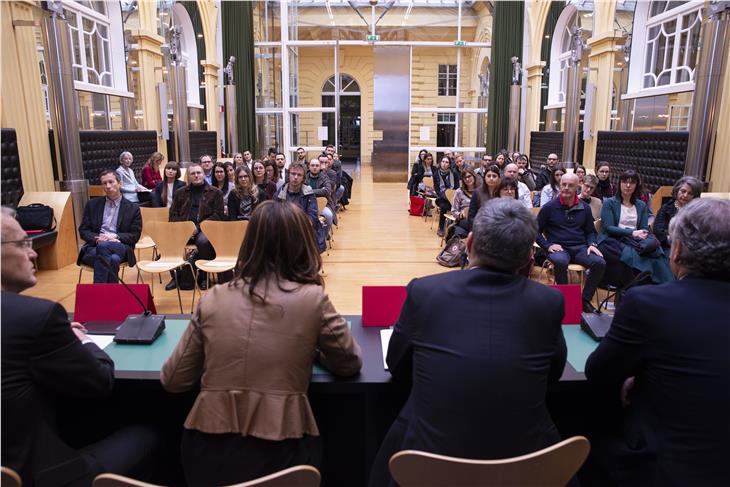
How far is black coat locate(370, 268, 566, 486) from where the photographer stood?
1.38 meters

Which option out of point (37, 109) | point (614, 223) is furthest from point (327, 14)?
point (614, 223)

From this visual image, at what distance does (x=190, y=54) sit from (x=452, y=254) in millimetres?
10070

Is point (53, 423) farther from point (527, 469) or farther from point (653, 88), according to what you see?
point (653, 88)

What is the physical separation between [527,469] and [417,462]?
0.26m

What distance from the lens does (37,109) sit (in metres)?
6.37

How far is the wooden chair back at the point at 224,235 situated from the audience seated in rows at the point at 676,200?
3.40 m

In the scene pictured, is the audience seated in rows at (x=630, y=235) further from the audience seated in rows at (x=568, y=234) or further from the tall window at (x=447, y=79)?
the tall window at (x=447, y=79)

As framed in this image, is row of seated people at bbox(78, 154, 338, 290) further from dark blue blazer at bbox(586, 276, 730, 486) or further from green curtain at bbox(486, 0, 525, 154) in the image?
green curtain at bbox(486, 0, 525, 154)

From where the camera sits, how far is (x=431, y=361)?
56.7 inches

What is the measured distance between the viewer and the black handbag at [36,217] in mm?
5762

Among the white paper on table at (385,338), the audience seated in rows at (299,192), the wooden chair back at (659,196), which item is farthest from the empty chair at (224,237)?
the wooden chair back at (659,196)

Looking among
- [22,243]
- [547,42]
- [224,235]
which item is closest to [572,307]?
[22,243]

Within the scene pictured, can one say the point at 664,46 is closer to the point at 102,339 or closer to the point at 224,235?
the point at 224,235

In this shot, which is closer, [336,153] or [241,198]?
[241,198]
